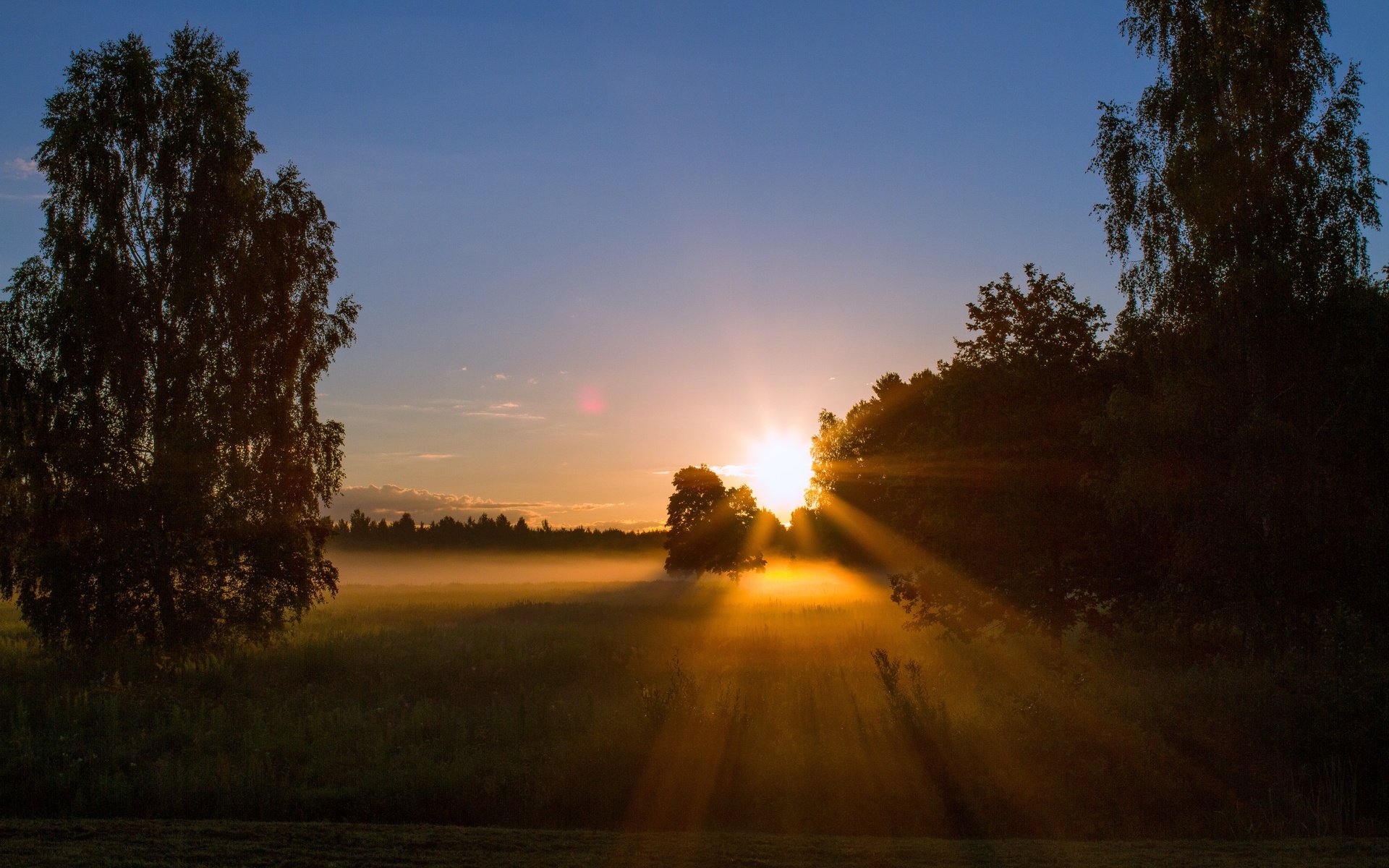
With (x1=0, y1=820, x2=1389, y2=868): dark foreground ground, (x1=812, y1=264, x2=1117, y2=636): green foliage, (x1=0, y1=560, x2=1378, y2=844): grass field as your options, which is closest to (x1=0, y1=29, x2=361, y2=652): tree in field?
(x1=0, y1=560, x2=1378, y2=844): grass field

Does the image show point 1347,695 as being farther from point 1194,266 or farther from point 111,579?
point 111,579

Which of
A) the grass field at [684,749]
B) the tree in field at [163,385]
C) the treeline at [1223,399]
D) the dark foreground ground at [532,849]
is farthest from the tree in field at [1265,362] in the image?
the tree in field at [163,385]

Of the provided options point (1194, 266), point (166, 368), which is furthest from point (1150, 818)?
point (166, 368)

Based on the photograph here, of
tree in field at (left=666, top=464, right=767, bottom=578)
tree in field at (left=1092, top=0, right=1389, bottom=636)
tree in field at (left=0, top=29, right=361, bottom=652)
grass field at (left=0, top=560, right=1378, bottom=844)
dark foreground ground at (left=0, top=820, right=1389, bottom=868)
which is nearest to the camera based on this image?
dark foreground ground at (left=0, top=820, right=1389, bottom=868)

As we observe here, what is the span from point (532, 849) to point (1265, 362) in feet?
50.7

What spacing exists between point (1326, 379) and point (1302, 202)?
344 centimetres

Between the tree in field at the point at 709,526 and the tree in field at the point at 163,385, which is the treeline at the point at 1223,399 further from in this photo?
the tree in field at the point at 709,526

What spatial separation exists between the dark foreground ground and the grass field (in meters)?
0.25

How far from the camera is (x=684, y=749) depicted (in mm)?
11750

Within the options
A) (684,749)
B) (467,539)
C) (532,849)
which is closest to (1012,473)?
(684,749)

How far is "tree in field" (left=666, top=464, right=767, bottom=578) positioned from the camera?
171ft

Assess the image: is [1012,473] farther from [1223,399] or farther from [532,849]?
[532,849]

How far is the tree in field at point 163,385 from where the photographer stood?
18.1 m

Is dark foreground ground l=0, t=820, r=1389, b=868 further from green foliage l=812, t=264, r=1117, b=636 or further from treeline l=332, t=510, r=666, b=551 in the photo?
treeline l=332, t=510, r=666, b=551
